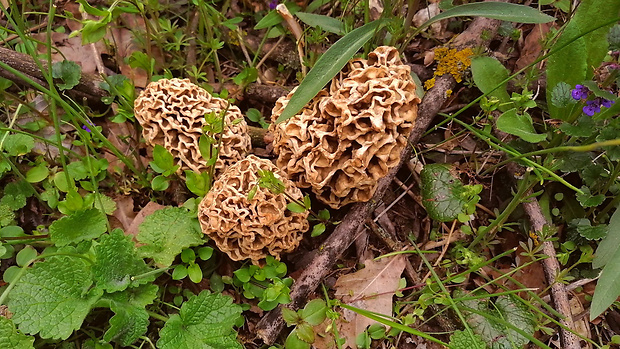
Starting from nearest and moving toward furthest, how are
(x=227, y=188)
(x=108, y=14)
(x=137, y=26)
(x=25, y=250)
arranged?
(x=108, y=14) → (x=227, y=188) → (x=25, y=250) → (x=137, y=26)

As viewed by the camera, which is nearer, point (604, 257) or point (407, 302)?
point (604, 257)

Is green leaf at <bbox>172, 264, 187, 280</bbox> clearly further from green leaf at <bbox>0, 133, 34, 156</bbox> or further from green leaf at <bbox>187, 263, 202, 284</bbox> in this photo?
green leaf at <bbox>0, 133, 34, 156</bbox>

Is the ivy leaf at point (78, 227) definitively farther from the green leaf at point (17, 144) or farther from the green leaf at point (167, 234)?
the green leaf at point (17, 144)

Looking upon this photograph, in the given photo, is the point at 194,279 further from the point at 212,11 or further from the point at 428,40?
the point at 428,40

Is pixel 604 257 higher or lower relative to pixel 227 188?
lower

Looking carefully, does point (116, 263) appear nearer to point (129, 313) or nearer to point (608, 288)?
point (129, 313)

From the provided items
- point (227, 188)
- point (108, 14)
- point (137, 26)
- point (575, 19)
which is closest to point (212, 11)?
point (137, 26)

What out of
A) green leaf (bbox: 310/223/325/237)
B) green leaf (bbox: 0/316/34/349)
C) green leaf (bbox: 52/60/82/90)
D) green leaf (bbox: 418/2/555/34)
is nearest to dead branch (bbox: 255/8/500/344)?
green leaf (bbox: 310/223/325/237)

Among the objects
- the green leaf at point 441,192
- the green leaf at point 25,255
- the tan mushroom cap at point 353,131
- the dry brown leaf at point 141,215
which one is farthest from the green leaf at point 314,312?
the green leaf at point 25,255
